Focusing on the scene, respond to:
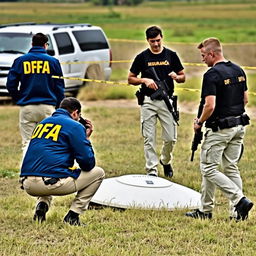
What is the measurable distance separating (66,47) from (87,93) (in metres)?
1.39

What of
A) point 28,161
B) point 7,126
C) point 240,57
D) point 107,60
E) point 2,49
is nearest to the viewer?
point 28,161

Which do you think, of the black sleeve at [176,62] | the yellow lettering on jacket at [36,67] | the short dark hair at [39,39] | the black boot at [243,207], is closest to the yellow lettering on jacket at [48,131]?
the black boot at [243,207]

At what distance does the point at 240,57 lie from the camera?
32.5m

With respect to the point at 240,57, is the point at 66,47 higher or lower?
higher

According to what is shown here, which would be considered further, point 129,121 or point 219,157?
point 129,121

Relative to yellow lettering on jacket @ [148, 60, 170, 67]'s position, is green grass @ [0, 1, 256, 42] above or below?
below

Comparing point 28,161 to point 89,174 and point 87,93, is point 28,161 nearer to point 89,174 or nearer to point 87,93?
point 89,174

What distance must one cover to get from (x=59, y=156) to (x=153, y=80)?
303 cm

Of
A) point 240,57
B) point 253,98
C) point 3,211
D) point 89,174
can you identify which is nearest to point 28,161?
point 89,174

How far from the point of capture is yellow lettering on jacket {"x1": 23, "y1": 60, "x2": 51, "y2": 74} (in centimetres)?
938

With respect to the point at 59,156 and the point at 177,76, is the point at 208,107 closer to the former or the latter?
the point at 59,156

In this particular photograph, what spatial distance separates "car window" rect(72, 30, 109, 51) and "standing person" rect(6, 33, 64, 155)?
1043 centimetres

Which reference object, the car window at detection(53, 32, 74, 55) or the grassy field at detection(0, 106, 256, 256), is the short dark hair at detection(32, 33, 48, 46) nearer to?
the grassy field at detection(0, 106, 256, 256)

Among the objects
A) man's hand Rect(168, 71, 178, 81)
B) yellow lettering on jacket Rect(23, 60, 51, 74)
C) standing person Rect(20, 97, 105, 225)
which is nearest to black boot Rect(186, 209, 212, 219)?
standing person Rect(20, 97, 105, 225)
